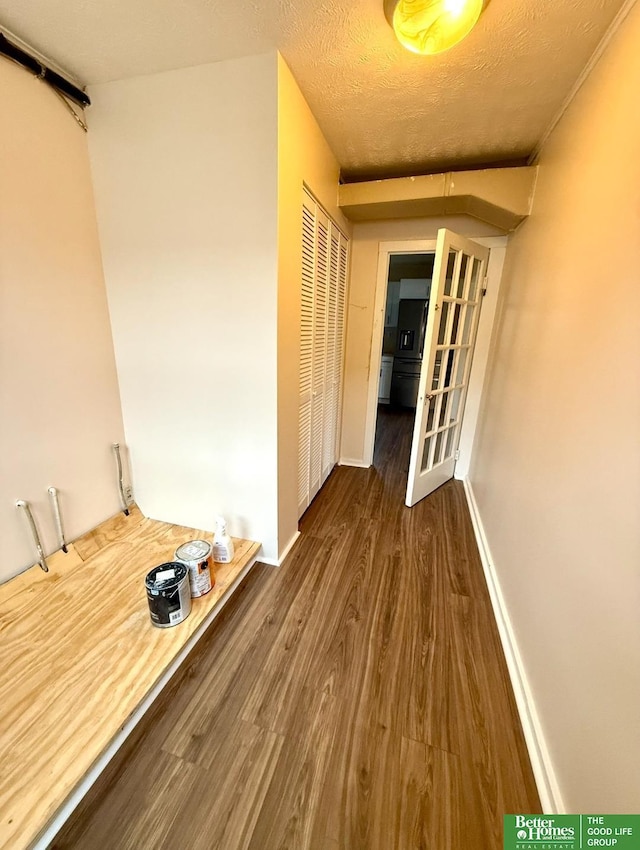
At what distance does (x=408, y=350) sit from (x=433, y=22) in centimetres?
416

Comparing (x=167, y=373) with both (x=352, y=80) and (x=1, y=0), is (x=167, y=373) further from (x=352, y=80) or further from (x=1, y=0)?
(x=352, y=80)

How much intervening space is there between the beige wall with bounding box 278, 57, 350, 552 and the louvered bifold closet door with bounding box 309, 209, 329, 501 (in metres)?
0.20

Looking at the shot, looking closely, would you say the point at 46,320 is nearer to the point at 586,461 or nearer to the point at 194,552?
the point at 194,552

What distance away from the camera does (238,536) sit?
191 cm

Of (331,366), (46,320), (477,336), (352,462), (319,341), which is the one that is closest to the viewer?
(46,320)

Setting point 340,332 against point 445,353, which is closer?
point 445,353

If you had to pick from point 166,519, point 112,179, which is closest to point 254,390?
point 166,519

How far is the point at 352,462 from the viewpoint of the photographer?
3301 millimetres

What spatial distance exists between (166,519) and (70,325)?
1.23m

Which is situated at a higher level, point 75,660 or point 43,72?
point 43,72

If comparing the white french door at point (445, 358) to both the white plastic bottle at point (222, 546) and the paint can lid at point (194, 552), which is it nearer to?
the white plastic bottle at point (222, 546)

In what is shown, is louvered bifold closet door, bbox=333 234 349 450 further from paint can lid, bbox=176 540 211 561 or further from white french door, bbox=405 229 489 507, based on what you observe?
paint can lid, bbox=176 540 211 561

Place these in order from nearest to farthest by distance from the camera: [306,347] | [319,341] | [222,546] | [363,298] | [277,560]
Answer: [222,546] → [277,560] → [306,347] → [319,341] → [363,298]

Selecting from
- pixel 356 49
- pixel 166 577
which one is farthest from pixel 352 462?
pixel 356 49
